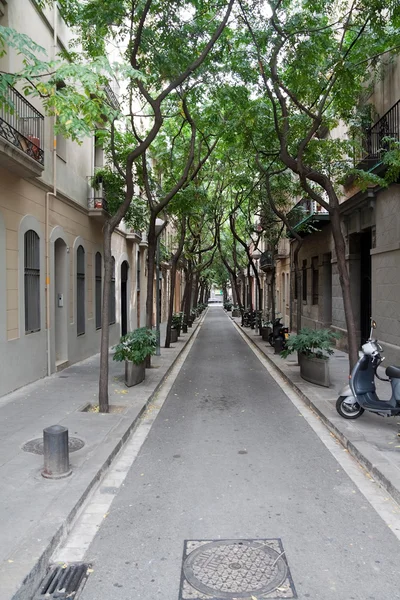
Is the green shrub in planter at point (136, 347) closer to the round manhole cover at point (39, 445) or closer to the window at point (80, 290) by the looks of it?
the round manhole cover at point (39, 445)

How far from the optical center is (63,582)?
3.39 m

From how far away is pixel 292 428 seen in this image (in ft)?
24.4

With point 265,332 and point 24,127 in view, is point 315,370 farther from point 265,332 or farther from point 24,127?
point 265,332

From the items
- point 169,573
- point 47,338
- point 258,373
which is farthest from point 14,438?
→ point 258,373

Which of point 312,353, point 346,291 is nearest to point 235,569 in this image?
point 346,291

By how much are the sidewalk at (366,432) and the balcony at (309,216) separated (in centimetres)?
808

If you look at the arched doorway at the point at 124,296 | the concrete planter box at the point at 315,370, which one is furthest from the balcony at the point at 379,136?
the arched doorway at the point at 124,296

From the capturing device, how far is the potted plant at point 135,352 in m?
10.2

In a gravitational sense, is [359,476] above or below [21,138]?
below

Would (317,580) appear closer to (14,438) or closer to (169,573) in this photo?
(169,573)

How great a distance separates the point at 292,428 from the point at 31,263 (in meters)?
6.87

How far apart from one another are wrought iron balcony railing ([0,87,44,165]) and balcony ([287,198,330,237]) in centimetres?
973

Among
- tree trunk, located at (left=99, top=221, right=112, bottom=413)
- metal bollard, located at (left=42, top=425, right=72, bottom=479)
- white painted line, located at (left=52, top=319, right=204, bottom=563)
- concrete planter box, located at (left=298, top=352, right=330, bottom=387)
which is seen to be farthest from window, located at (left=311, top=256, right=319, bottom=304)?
metal bollard, located at (left=42, top=425, right=72, bottom=479)

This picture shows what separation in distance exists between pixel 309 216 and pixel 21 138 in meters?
11.0
